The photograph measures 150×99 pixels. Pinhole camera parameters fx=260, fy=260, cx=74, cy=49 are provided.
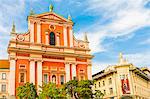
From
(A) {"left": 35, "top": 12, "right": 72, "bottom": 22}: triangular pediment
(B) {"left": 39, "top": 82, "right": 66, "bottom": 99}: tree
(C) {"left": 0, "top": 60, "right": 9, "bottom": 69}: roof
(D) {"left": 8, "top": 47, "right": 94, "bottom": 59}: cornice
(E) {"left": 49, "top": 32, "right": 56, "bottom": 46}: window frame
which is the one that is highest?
(A) {"left": 35, "top": 12, "right": 72, "bottom": 22}: triangular pediment

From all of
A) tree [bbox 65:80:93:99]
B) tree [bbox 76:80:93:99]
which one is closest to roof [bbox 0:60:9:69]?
tree [bbox 65:80:93:99]

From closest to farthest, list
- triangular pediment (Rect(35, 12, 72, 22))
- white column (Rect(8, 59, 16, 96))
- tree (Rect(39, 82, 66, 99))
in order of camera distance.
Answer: tree (Rect(39, 82, 66, 99)), white column (Rect(8, 59, 16, 96)), triangular pediment (Rect(35, 12, 72, 22))

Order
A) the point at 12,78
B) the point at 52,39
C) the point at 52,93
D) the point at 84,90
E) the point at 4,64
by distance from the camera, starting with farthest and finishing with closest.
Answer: the point at 52,39
the point at 4,64
the point at 12,78
the point at 84,90
the point at 52,93

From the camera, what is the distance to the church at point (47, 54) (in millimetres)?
47906

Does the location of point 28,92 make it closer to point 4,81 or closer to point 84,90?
point 84,90

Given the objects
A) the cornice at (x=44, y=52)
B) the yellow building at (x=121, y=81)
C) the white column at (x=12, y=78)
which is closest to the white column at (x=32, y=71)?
the cornice at (x=44, y=52)

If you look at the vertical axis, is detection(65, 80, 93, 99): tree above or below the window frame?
below

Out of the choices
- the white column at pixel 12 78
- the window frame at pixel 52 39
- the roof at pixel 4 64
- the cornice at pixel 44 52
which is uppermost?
the window frame at pixel 52 39

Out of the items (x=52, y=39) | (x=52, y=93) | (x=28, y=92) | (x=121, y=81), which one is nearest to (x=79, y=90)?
(x=52, y=93)

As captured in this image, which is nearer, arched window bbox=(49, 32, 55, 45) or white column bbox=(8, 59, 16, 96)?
white column bbox=(8, 59, 16, 96)

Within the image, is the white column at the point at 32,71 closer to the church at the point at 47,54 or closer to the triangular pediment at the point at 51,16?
the church at the point at 47,54

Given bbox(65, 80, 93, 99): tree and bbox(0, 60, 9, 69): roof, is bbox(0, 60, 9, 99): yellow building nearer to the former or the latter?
bbox(0, 60, 9, 69): roof

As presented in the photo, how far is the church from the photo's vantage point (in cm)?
4791

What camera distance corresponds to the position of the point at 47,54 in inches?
1989
